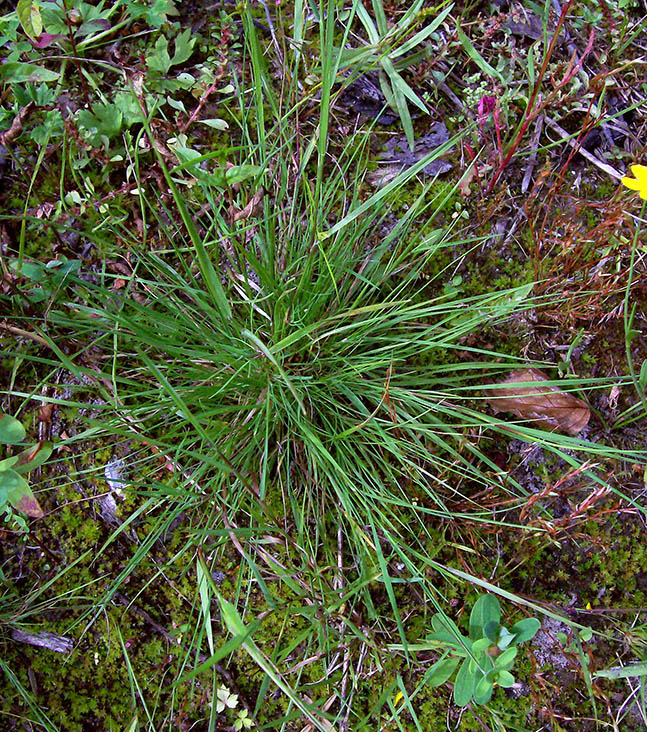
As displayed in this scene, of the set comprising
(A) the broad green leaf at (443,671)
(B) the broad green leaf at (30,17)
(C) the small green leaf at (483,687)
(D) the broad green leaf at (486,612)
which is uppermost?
(B) the broad green leaf at (30,17)

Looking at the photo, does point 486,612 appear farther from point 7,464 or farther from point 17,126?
point 17,126

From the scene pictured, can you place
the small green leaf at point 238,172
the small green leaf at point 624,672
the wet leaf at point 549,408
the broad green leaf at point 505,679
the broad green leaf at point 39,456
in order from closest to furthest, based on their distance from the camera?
the small green leaf at point 238,172 → the broad green leaf at point 39,456 → the broad green leaf at point 505,679 → the small green leaf at point 624,672 → the wet leaf at point 549,408

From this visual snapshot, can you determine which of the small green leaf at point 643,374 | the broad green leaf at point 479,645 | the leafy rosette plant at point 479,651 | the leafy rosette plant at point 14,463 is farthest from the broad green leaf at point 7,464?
the small green leaf at point 643,374

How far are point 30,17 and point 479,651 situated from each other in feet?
5.73

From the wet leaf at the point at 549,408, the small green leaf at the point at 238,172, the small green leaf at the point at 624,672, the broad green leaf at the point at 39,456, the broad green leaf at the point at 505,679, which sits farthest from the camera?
the wet leaf at the point at 549,408

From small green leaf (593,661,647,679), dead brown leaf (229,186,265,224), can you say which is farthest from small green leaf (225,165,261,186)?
small green leaf (593,661,647,679)

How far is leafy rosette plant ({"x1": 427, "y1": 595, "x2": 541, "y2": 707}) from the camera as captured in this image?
121 cm

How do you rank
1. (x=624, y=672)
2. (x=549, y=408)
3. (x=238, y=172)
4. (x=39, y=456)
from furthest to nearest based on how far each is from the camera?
(x=549, y=408)
(x=624, y=672)
(x=39, y=456)
(x=238, y=172)

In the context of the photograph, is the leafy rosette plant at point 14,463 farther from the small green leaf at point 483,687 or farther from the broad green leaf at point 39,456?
the small green leaf at point 483,687

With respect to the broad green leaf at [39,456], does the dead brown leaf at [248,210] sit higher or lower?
higher

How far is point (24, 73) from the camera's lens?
4.62 feet

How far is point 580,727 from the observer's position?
1393 millimetres

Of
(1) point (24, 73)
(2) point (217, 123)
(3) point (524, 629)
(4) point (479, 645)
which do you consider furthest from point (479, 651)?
(1) point (24, 73)

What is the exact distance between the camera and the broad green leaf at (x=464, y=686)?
1226 millimetres
